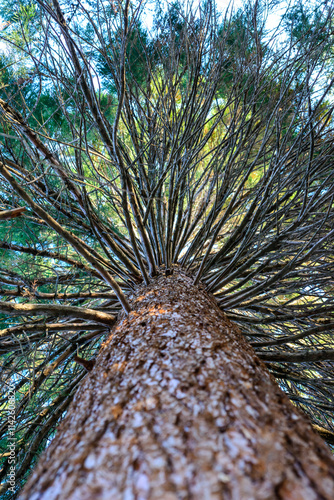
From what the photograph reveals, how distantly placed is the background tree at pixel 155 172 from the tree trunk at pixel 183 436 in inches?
18.9

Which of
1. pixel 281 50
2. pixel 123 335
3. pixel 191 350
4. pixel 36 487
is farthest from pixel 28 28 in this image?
pixel 36 487

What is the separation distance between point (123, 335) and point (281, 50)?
8.58 ft

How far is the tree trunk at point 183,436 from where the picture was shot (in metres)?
0.55

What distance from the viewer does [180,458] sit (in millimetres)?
609

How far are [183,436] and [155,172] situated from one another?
1.75 metres

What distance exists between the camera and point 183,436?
0.67m

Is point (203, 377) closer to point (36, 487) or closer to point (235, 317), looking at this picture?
point (36, 487)

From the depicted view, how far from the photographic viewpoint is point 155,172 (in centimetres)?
204

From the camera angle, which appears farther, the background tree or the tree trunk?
the background tree

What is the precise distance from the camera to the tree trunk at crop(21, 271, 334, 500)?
55cm

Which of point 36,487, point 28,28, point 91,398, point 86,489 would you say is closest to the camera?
point 86,489

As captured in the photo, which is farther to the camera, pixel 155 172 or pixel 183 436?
pixel 155 172

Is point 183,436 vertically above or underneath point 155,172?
underneath

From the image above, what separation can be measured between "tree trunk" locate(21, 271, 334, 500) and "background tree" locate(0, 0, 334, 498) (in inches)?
18.9
